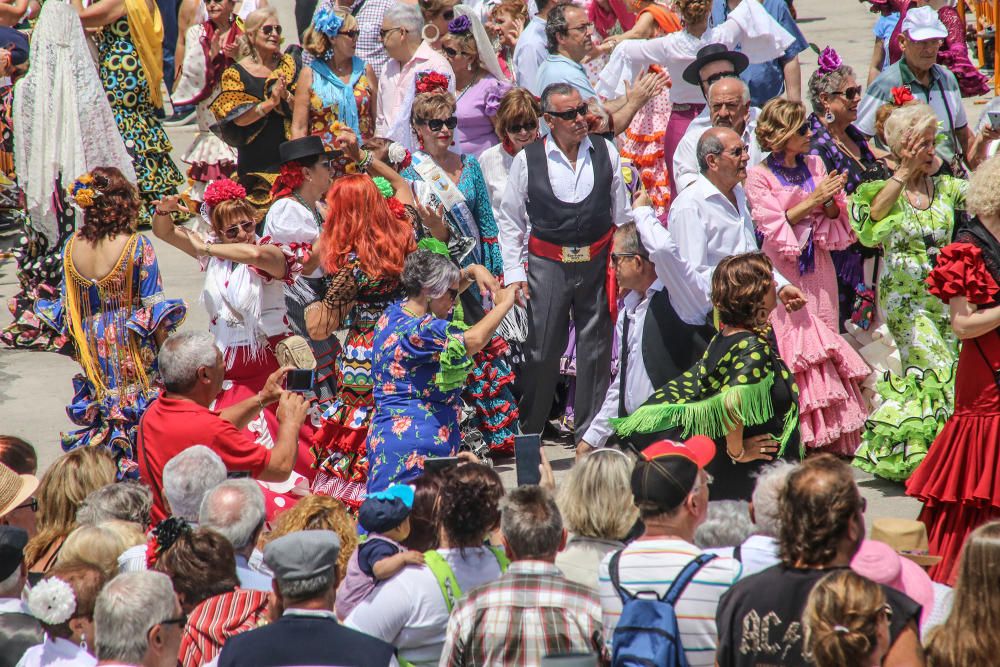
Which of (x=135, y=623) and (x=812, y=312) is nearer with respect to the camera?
(x=135, y=623)

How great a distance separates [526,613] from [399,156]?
186 inches

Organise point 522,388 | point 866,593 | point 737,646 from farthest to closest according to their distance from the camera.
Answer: point 522,388, point 737,646, point 866,593

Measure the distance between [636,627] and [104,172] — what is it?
14.3 ft

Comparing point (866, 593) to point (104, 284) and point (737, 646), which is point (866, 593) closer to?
point (737, 646)

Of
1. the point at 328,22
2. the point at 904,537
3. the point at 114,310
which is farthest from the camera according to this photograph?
the point at 328,22

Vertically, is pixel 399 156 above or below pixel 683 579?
above

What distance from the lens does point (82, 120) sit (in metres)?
10.3

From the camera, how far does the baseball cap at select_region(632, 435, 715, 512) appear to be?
13.5 ft

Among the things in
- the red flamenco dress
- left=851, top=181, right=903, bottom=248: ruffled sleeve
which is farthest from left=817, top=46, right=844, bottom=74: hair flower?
the red flamenco dress

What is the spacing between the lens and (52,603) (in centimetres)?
411

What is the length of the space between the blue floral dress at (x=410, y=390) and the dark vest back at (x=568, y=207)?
5.52 ft

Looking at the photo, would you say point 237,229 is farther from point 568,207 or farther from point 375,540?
point 375,540

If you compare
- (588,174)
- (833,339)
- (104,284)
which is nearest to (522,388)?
(588,174)

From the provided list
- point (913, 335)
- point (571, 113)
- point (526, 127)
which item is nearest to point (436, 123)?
point (526, 127)
